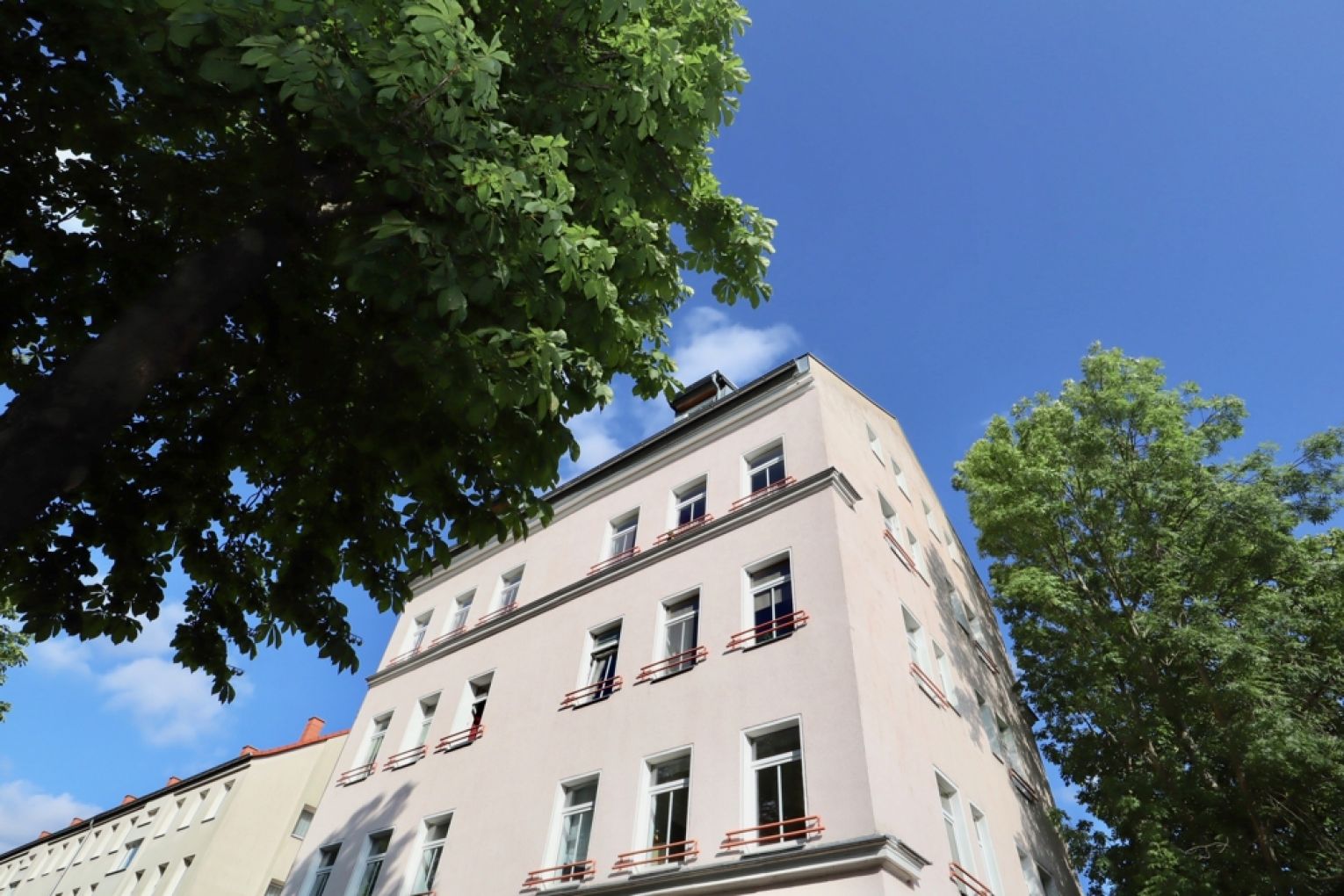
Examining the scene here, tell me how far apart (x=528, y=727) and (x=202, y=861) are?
67.6 ft

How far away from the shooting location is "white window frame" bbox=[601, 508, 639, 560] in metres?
18.5

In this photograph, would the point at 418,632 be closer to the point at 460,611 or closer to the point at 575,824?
the point at 460,611

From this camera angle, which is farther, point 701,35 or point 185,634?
point 701,35

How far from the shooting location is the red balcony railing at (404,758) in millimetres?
17750

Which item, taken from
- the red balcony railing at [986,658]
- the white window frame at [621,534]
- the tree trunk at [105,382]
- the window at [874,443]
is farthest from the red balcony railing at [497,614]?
the tree trunk at [105,382]

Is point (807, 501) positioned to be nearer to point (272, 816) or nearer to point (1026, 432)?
point (1026, 432)

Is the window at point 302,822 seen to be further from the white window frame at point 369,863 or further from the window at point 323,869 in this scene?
the white window frame at point 369,863

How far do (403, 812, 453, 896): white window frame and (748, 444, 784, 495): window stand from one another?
9.63 m

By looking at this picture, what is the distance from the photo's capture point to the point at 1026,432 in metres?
22.0

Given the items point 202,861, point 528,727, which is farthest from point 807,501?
point 202,861

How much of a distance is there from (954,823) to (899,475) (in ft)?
30.8

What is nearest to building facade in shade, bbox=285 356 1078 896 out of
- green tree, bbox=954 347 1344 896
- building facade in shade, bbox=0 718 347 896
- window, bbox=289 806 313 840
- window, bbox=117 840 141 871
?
green tree, bbox=954 347 1344 896

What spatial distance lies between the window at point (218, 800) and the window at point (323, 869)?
15.9m

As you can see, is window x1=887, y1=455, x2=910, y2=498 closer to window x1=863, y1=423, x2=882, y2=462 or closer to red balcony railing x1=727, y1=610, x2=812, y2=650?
window x1=863, y1=423, x2=882, y2=462
